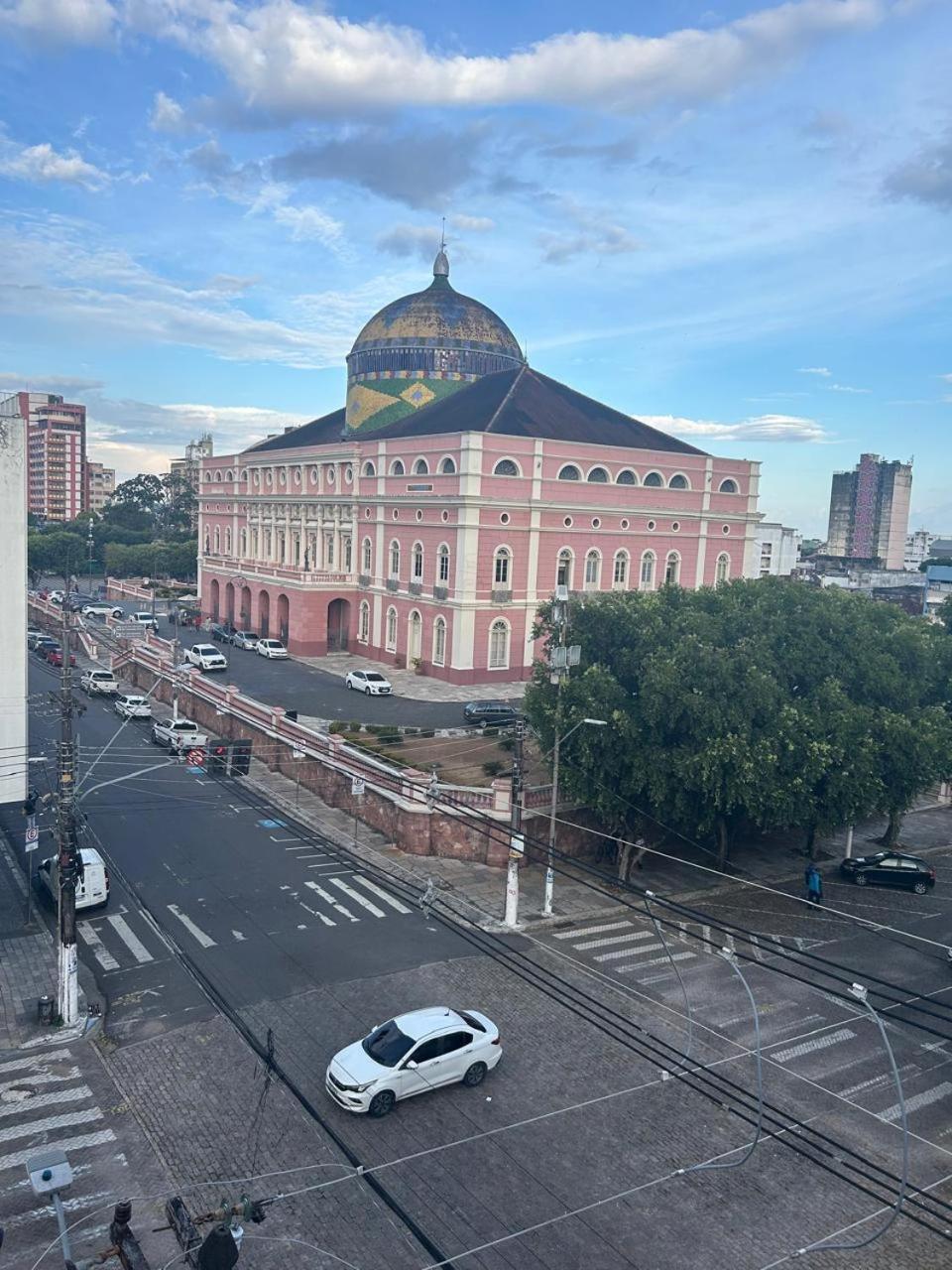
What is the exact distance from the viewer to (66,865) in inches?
779

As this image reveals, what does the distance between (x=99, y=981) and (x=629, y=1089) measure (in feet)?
38.2

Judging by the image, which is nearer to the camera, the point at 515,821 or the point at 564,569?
the point at 515,821

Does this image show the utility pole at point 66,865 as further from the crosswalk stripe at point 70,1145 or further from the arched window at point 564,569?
the arched window at point 564,569

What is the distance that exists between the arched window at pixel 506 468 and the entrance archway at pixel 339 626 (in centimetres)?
1555

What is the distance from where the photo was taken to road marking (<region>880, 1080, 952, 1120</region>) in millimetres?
17875

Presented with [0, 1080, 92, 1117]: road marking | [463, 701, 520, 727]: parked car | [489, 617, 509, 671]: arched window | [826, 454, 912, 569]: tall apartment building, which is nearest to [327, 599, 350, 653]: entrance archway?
[489, 617, 509, 671]: arched window

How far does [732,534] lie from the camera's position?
59969 mm

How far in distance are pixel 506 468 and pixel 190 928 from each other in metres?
31.8

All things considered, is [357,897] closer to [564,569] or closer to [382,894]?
[382,894]

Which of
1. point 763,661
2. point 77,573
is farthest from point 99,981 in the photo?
point 77,573

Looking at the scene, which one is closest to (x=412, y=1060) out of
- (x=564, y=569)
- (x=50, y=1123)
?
(x=50, y=1123)

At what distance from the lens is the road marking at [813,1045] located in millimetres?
19517

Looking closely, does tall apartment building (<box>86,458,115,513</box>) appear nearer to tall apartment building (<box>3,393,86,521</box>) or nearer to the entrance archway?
tall apartment building (<box>3,393,86,521</box>)

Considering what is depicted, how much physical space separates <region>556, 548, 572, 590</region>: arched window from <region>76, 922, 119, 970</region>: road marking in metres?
33.6
